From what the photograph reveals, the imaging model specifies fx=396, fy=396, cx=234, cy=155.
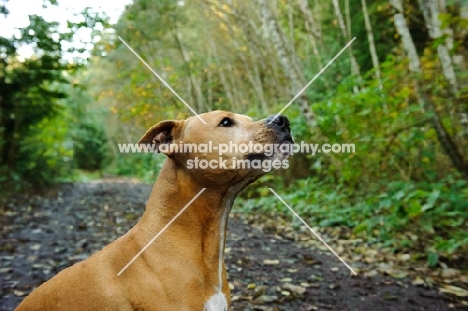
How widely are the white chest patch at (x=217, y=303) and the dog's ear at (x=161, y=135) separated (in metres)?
1.09

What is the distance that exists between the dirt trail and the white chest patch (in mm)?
1707

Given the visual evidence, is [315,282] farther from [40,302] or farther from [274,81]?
[274,81]

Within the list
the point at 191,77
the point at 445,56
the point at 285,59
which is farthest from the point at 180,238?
the point at 191,77

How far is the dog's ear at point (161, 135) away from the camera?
115 inches

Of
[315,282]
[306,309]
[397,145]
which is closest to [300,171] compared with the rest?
[397,145]

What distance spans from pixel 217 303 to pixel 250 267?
10.5ft

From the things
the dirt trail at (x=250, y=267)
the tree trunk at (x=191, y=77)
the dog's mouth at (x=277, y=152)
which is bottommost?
the dirt trail at (x=250, y=267)

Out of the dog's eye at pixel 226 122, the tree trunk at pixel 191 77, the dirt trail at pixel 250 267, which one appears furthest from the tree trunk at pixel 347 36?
the dog's eye at pixel 226 122

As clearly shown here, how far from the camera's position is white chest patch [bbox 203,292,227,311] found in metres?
2.57

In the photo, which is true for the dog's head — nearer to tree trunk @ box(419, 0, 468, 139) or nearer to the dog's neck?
the dog's neck

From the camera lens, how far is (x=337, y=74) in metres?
13.5

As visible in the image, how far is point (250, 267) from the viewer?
18.9 ft

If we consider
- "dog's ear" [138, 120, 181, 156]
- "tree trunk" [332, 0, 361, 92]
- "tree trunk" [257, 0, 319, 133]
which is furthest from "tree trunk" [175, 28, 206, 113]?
"dog's ear" [138, 120, 181, 156]

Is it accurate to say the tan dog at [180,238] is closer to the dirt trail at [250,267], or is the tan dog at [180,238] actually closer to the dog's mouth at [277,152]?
the dog's mouth at [277,152]
